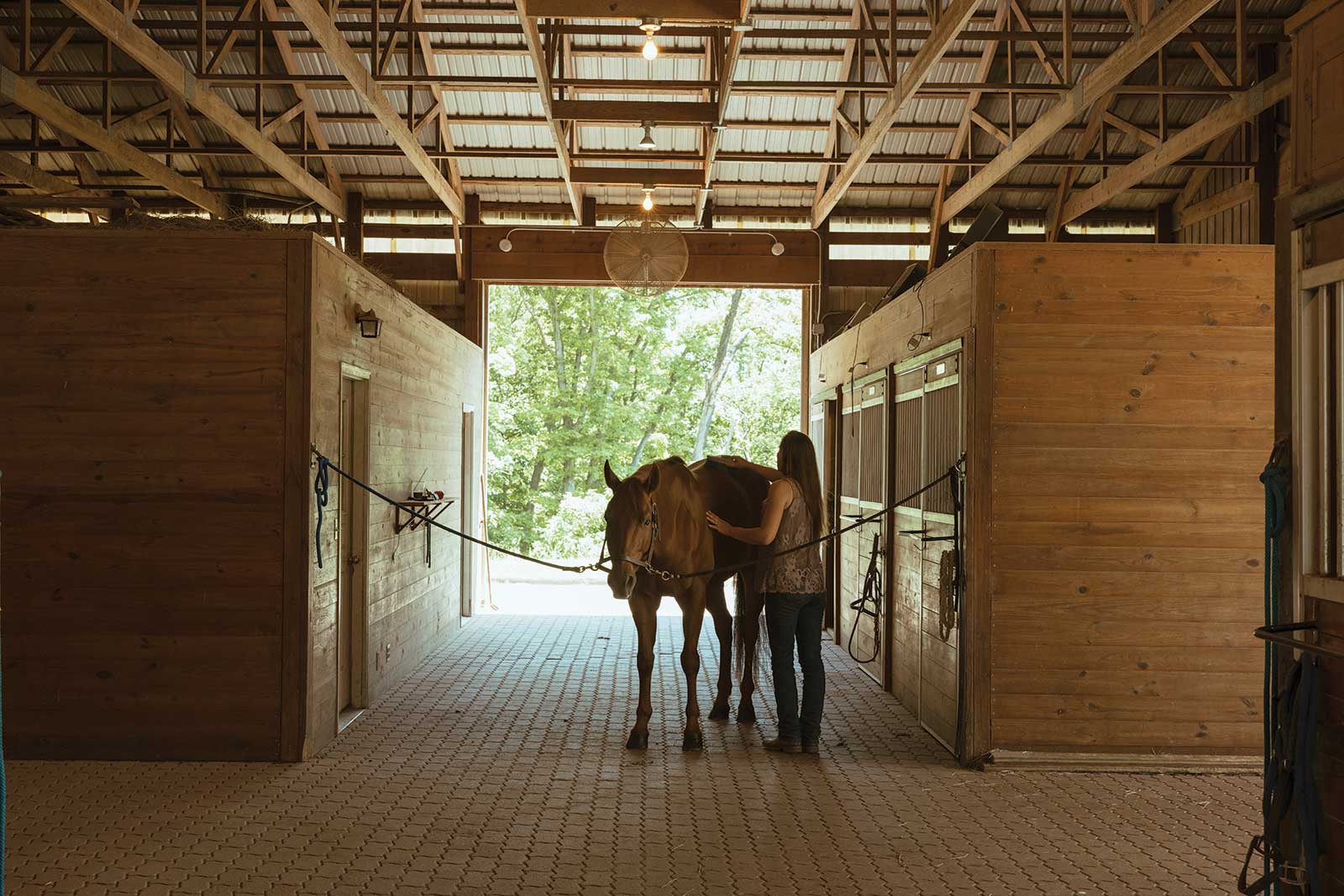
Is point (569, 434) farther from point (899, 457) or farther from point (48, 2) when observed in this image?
point (899, 457)

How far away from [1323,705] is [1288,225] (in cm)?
118

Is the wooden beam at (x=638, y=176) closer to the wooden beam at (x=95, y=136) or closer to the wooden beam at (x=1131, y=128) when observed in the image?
the wooden beam at (x=95, y=136)

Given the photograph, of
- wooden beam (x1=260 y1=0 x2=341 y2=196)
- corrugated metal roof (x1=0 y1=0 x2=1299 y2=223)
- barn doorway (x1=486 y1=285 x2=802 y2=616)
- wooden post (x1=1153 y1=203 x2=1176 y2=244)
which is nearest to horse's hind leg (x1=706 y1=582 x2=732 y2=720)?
corrugated metal roof (x1=0 y1=0 x2=1299 y2=223)

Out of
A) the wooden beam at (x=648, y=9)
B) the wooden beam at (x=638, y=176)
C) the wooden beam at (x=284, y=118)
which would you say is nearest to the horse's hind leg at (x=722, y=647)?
the wooden beam at (x=648, y=9)

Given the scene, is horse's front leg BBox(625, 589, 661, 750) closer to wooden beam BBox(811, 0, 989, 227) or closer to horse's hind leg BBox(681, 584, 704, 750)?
horse's hind leg BBox(681, 584, 704, 750)

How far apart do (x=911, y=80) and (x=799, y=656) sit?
395 cm

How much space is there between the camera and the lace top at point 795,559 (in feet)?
16.7

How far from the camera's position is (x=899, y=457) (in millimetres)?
6578

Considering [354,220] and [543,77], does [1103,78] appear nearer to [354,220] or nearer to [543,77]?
[543,77]

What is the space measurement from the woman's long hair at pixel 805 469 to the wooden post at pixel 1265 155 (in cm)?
688

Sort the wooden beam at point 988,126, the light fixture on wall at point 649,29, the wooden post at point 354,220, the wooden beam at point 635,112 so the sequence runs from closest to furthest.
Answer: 1. the light fixture on wall at point 649,29
2. the wooden beam at point 635,112
3. the wooden beam at point 988,126
4. the wooden post at point 354,220

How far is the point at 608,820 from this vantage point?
4.13 meters

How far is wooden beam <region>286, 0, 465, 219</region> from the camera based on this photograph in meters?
Answer: 5.74

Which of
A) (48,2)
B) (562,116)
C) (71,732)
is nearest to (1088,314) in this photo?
(562,116)
